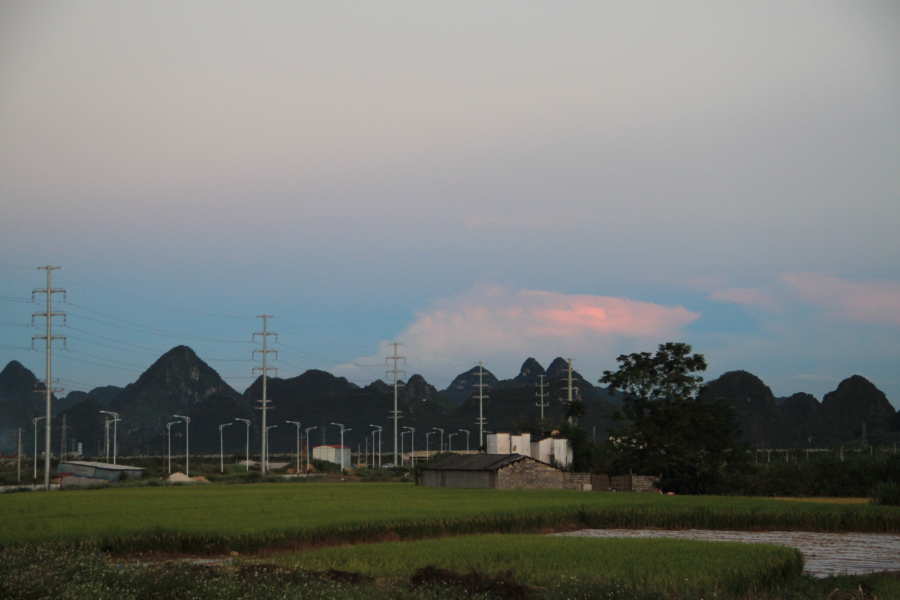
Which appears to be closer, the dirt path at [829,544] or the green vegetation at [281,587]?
the green vegetation at [281,587]

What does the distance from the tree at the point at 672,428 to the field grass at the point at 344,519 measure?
17.6 m

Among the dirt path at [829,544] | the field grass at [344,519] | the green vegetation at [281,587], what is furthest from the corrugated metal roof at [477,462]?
the green vegetation at [281,587]

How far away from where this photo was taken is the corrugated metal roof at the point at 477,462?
205 feet

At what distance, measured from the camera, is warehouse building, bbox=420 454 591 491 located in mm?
62094

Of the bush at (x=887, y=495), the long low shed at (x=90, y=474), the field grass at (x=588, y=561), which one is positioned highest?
the field grass at (x=588, y=561)

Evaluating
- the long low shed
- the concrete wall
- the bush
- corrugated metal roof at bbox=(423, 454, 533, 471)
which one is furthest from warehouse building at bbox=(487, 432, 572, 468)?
the long low shed

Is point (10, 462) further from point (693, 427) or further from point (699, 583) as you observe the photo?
point (699, 583)

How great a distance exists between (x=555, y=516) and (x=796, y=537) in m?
9.89

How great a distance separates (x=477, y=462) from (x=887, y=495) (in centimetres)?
3255

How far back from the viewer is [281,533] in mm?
26312

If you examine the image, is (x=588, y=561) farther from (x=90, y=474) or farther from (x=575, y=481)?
(x=90, y=474)

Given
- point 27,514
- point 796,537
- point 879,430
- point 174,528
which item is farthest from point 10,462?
point 879,430

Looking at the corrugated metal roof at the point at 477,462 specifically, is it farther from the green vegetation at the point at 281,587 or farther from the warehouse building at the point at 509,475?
the green vegetation at the point at 281,587

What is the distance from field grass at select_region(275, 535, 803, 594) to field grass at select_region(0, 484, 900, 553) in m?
4.26
